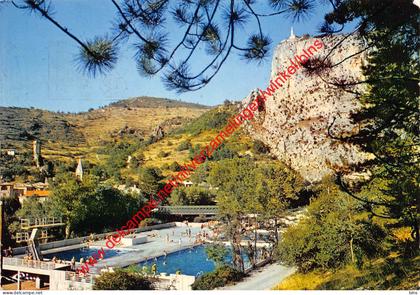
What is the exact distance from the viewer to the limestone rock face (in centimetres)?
495

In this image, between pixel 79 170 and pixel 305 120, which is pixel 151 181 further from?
pixel 305 120

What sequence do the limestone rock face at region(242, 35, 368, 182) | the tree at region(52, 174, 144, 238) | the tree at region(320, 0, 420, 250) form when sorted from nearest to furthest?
1. the tree at region(320, 0, 420, 250)
2. the limestone rock face at region(242, 35, 368, 182)
3. the tree at region(52, 174, 144, 238)

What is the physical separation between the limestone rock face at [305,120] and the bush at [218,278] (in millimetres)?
1524

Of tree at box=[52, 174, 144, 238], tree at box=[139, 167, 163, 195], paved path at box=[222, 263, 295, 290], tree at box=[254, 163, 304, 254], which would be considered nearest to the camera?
paved path at box=[222, 263, 295, 290]

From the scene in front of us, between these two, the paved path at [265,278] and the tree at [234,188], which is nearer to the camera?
the paved path at [265,278]

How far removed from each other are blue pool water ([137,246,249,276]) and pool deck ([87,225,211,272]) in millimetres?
101

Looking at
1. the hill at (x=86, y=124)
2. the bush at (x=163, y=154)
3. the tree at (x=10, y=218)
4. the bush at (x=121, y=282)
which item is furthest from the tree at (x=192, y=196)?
the tree at (x=10, y=218)

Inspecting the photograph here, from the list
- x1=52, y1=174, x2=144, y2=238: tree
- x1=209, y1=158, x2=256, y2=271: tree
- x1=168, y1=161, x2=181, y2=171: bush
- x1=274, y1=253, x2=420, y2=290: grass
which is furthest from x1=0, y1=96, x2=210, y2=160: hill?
x1=274, y1=253, x2=420, y2=290: grass

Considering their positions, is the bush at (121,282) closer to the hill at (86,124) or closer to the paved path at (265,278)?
the paved path at (265,278)

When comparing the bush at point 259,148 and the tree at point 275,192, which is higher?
the bush at point 259,148

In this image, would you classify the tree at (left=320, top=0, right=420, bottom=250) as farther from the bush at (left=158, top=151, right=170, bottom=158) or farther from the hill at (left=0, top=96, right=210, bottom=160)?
the bush at (left=158, top=151, right=170, bottom=158)

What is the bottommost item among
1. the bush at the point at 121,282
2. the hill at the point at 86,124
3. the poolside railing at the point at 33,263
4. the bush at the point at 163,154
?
the bush at the point at 121,282

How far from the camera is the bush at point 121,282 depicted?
4465 mm

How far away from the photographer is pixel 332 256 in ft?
16.0
